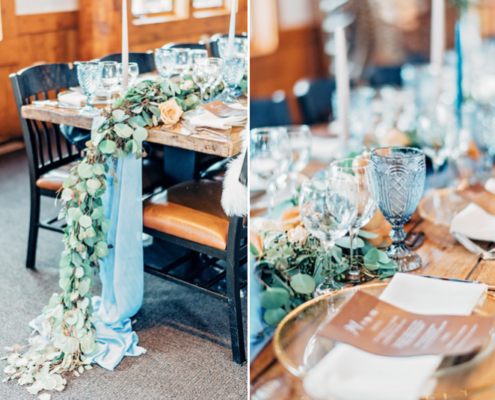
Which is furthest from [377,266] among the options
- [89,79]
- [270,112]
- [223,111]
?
Answer: [270,112]

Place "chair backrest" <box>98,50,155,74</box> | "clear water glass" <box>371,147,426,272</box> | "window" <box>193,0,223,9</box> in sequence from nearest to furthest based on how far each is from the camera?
1. "clear water glass" <box>371,147,426,272</box>
2. "chair backrest" <box>98,50,155,74</box>
3. "window" <box>193,0,223,9</box>

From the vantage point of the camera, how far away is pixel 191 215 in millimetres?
1820

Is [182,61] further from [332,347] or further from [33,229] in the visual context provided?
[332,347]

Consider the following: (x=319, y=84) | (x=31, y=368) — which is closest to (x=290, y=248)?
A: (x=31, y=368)

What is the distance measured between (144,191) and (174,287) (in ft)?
1.45

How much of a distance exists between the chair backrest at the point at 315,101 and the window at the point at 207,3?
3.48 meters

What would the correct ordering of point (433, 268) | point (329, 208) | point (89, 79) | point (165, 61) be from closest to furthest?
point (329, 208) → point (433, 268) → point (89, 79) → point (165, 61)

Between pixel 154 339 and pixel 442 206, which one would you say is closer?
pixel 442 206

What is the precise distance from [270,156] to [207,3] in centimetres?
565

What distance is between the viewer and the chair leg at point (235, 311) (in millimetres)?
1707

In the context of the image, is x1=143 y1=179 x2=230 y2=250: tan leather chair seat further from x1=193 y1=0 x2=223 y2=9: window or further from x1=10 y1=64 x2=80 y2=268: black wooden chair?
x1=193 y1=0 x2=223 y2=9: window

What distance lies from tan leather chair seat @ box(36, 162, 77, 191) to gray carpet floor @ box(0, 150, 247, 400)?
1.30 ft

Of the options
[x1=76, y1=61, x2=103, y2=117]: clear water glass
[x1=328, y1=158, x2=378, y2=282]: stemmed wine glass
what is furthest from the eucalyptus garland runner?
[x1=328, y1=158, x2=378, y2=282]: stemmed wine glass

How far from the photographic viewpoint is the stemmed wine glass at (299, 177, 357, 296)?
93 centimetres
